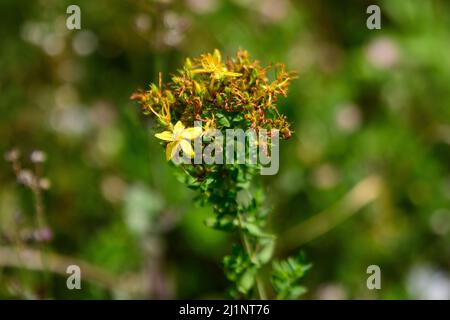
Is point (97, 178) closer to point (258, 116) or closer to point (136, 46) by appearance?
point (136, 46)

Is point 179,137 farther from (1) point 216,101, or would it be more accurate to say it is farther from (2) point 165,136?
(1) point 216,101

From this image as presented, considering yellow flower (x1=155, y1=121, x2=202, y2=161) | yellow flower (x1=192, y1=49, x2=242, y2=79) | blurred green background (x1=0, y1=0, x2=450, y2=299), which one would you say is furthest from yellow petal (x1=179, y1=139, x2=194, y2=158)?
blurred green background (x1=0, y1=0, x2=450, y2=299)

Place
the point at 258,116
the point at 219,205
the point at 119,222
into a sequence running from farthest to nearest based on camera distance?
the point at 119,222, the point at 219,205, the point at 258,116

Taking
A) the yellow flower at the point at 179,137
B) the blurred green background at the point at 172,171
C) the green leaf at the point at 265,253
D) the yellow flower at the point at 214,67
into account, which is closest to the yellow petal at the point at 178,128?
the yellow flower at the point at 179,137

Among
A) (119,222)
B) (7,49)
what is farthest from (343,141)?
(7,49)

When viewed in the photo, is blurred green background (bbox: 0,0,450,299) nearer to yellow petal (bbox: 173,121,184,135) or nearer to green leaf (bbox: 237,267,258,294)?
green leaf (bbox: 237,267,258,294)

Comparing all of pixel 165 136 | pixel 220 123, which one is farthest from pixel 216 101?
pixel 165 136
